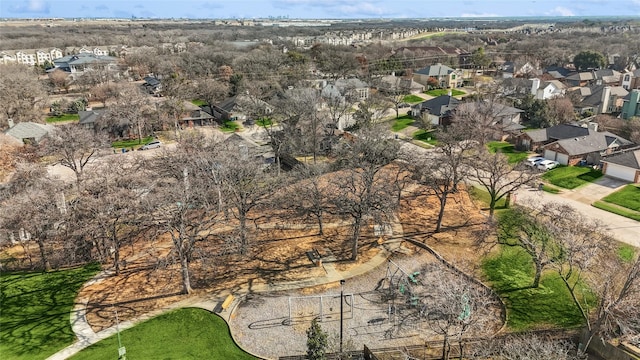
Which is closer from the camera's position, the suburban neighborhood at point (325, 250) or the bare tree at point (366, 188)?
the suburban neighborhood at point (325, 250)

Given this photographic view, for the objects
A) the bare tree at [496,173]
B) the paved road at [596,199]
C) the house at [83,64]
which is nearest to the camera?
the paved road at [596,199]

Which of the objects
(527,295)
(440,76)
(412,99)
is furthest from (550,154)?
(440,76)

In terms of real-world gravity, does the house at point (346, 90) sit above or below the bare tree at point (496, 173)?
above

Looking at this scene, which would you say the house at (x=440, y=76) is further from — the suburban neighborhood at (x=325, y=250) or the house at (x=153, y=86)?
the house at (x=153, y=86)

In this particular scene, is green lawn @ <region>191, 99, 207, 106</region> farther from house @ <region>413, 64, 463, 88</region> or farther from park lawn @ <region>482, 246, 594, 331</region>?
park lawn @ <region>482, 246, 594, 331</region>

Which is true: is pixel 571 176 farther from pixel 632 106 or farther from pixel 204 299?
pixel 204 299

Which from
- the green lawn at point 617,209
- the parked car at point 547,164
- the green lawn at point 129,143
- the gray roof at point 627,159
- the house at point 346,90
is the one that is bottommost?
the green lawn at point 617,209

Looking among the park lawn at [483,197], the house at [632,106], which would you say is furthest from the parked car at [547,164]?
the house at [632,106]
